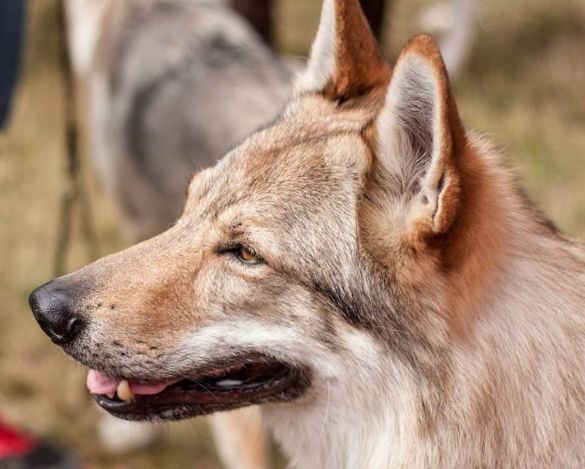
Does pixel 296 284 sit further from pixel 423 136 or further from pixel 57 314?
pixel 57 314

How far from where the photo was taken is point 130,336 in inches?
88.6

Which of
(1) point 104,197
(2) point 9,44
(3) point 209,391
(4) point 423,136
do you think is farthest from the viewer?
(1) point 104,197

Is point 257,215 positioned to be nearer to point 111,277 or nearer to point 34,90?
point 111,277

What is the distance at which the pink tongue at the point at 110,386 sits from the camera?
2.39 metres

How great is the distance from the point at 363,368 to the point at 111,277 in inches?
26.9

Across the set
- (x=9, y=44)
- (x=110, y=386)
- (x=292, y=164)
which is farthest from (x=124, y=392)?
(x=9, y=44)

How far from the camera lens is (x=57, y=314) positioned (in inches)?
88.6

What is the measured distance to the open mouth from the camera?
2.36 metres

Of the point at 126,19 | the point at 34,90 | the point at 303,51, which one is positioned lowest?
the point at 34,90

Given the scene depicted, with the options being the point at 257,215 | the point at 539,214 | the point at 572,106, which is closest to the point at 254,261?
the point at 257,215

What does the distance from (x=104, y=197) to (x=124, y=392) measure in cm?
390

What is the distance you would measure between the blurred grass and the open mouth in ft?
5.73

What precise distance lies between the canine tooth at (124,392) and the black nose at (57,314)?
0.22 m

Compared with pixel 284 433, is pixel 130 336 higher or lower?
higher
